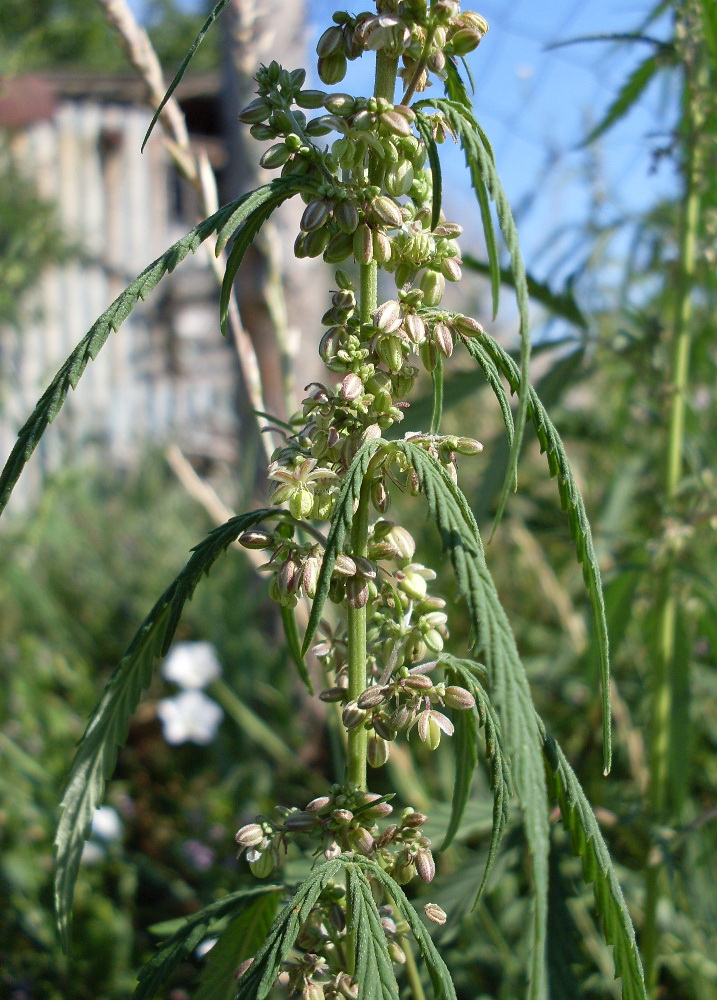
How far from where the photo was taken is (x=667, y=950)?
3.81ft

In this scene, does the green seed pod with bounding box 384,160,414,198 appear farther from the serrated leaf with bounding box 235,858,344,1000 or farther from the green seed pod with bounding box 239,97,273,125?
the serrated leaf with bounding box 235,858,344,1000

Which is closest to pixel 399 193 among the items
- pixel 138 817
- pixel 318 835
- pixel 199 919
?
pixel 318 835

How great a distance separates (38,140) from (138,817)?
23.0 ft

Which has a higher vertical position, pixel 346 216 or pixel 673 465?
pixel 346 216

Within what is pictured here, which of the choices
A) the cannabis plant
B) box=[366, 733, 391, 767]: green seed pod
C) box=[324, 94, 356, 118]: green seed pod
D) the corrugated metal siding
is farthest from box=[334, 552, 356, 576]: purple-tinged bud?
the corrugated metal siding

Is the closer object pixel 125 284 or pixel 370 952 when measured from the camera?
pixel 370 952

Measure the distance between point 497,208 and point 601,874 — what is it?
366 millimetres

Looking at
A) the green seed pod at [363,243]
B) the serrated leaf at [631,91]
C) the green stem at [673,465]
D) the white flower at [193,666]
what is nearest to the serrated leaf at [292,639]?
the green seed pod at [363,243]

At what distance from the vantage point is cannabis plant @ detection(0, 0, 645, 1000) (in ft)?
1.45

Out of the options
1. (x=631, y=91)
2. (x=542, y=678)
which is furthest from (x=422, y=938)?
(x=542, y=678)

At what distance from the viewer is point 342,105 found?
0.46 meters

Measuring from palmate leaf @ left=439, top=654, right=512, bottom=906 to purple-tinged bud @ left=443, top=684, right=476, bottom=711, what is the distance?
33 millimetres

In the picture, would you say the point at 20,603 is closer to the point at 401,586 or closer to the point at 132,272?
the point at 401,586

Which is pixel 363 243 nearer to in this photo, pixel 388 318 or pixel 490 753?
pixel 388 318
